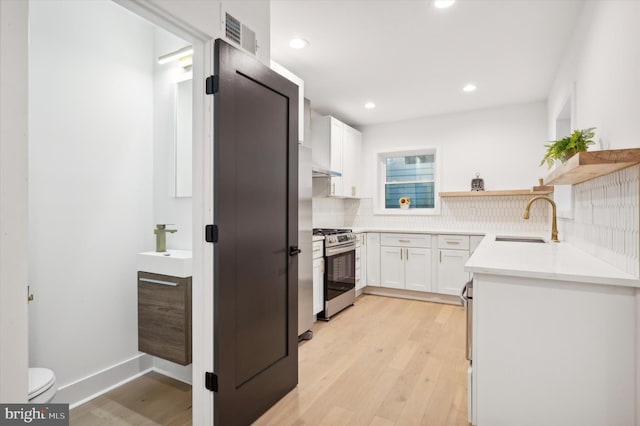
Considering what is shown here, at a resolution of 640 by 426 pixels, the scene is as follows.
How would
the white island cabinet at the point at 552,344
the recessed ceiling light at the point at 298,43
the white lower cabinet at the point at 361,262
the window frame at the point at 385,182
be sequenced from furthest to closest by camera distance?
the window frame at the point at 385,182
the white lower cabinet at the point at 361,262
the recessed ceiling light at the point at 298,43
the white island cabinet at the point at 552,344

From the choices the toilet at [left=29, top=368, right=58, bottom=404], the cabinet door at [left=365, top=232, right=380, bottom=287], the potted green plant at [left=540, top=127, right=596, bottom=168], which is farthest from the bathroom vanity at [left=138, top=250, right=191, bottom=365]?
the cabinet door at [left=365, top=232, right=380, bottom=287]

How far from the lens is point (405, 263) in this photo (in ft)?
15.4

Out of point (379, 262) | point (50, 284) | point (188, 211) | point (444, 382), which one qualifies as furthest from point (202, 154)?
point (379, 262)

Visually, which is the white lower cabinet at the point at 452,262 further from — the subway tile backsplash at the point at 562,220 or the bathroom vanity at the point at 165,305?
the bathroom vanity at the point at 165,305

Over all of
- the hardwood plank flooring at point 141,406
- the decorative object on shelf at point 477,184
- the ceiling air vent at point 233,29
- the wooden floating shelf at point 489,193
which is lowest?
the hardwood plank flooring at point 141,406

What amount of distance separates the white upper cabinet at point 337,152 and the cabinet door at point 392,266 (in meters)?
1.04

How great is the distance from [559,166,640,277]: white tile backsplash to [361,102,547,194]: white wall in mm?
2167

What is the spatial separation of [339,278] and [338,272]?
0.26 ft

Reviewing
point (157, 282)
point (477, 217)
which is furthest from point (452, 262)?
point (157, 282)

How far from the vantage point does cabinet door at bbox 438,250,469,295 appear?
14.3 feet

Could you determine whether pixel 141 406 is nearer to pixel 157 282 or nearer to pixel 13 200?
pixel 157 282

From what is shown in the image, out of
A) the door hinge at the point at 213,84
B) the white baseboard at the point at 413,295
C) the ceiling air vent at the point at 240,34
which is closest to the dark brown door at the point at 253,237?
the door hinge at the point at 213,84

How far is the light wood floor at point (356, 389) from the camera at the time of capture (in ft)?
6.51

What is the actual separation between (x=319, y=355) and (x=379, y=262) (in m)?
2.21
